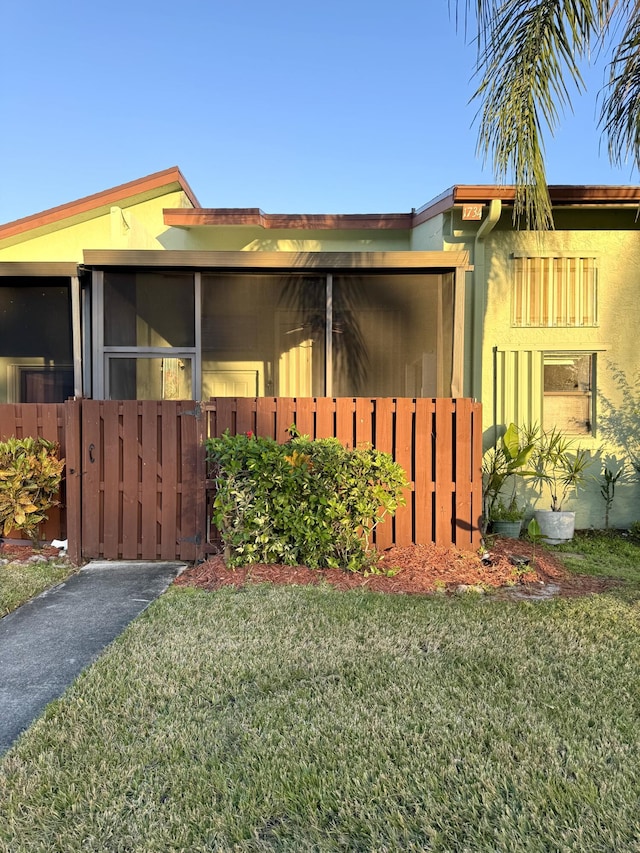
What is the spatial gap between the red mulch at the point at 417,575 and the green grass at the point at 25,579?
46.3 inches

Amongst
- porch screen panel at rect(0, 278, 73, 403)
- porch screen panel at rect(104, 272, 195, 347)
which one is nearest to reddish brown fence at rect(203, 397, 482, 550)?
porch screen panel at rect(104, 272, 195, 347)

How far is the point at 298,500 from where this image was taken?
16.1 ft

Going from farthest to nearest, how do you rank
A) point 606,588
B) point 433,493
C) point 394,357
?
point 394,357 → point 433,493 → point 606,588

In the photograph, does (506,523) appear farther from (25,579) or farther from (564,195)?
(25,579)

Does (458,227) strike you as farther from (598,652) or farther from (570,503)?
(598,652)

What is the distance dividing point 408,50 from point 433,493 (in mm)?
6875

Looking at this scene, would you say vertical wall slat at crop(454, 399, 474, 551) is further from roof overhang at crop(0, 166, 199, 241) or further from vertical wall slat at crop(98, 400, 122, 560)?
roof overhang at crop(0, 166, 199, 241)

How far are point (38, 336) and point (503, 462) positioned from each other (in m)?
6.32

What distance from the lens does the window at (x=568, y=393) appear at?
25.2 ft

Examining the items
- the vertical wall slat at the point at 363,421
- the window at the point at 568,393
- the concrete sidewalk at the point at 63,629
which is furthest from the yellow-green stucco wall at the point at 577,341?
the concrete sidewalk at the point at 63,629

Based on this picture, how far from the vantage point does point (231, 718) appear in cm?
254

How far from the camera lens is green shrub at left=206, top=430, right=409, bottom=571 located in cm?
485

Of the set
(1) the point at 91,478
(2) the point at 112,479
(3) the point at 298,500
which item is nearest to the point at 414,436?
(3) the point at 298,500

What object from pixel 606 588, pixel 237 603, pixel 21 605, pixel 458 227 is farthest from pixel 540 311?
pixel 21 605
